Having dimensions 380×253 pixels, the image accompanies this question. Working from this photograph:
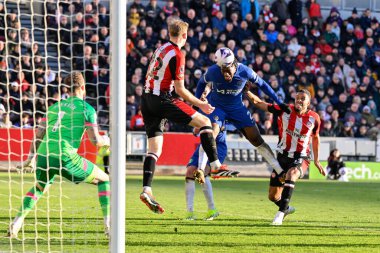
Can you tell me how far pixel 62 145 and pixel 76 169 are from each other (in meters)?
0.31

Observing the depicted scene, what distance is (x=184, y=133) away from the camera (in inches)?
969

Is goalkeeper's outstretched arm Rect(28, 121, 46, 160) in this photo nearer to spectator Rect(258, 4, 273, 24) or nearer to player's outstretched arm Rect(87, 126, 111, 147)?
player's outstretched arm Rect(87, 126, 111, 147)

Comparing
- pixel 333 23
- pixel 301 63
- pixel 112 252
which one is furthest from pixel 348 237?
pixel 333 23

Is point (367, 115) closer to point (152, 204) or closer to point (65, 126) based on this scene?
point (152, 204)

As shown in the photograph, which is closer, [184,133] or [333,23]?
[184,133]

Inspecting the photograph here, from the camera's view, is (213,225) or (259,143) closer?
(213,225)

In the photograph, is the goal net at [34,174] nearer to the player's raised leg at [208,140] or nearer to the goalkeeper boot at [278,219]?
the player's raised leg at [208,140]

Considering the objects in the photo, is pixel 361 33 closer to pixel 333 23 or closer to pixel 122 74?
pixel 333 23

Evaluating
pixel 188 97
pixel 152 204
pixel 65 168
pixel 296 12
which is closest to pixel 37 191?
pixel 65 168

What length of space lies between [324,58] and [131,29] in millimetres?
7159

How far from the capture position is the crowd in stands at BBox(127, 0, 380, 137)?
2652cm

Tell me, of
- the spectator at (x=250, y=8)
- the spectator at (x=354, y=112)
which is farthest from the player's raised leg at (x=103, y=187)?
the spectator at (x=250, y=8)

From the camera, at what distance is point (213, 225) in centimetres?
1141

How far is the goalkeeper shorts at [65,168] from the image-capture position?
9508 mm
